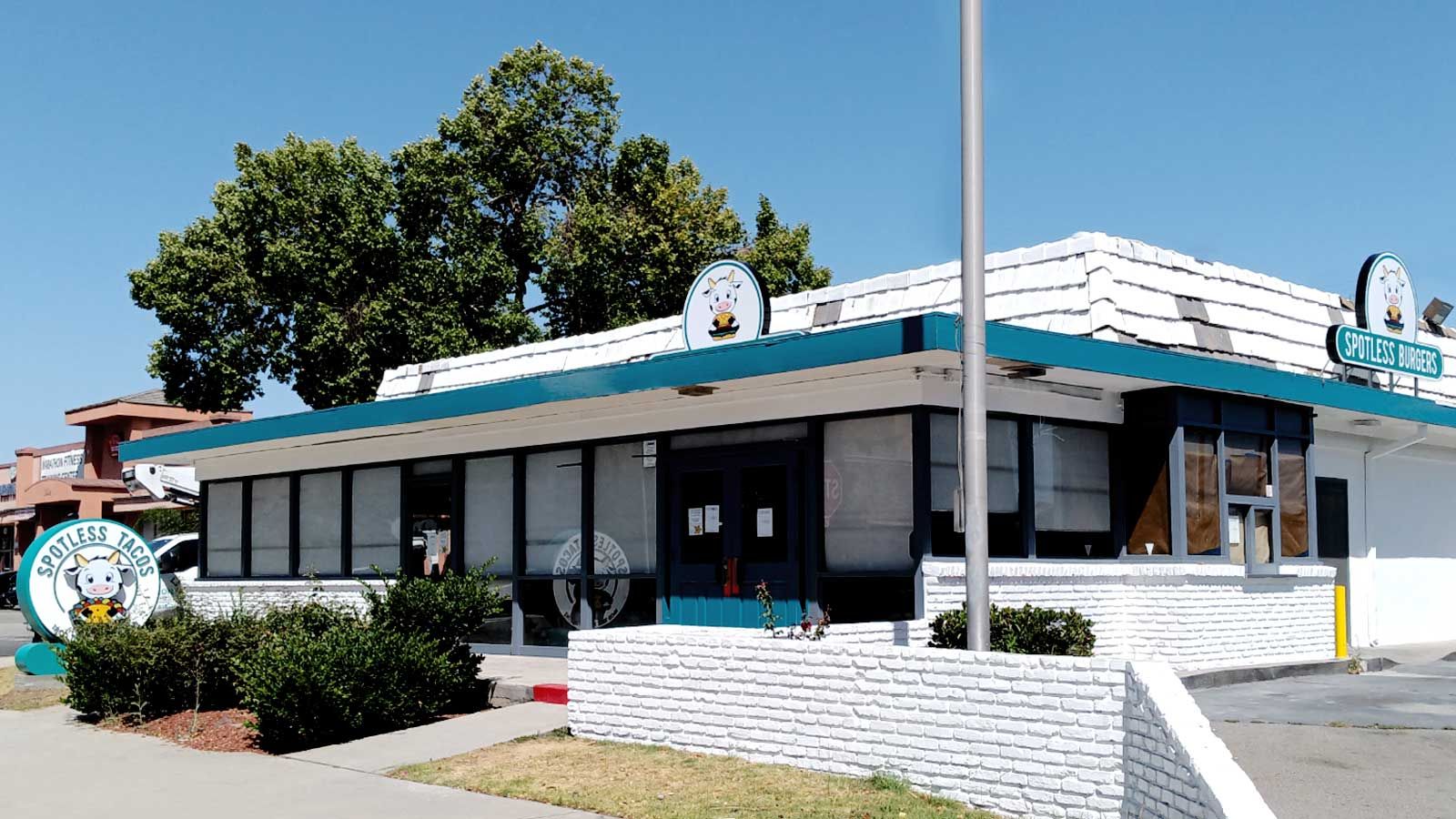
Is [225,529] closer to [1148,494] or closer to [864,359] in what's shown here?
[864,359]

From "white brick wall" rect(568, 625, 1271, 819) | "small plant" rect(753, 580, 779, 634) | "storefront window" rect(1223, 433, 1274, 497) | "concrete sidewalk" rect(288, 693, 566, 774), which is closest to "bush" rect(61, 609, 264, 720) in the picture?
"concrete sidewalk" rect(288, 693, 566, 774)

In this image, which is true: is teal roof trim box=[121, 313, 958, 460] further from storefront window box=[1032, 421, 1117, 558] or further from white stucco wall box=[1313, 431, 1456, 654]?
white stucco wall box=[1313, 431, 1456, 654]

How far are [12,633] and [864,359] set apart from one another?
2571 centimetres

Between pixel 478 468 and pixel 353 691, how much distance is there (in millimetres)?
6902

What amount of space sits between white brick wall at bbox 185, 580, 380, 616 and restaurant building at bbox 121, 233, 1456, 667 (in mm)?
902

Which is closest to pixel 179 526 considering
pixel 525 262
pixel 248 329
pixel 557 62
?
pixel 248 329

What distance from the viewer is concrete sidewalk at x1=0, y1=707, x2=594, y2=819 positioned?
31.6 feet

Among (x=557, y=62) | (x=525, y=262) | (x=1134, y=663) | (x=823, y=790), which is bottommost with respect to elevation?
(x=823, y=790)

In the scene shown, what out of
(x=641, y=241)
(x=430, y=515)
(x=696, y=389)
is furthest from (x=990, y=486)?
(x=641, y=241)

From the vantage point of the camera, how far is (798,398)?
1492cm

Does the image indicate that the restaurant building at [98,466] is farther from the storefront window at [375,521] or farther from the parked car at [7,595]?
the storefront window at [375,521]

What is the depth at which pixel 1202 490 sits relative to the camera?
1518 centimetres

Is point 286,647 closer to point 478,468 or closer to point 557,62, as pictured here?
point 478,468

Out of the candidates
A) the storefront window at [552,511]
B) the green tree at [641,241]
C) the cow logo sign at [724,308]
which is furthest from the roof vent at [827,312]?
the green tree at [641,241]
